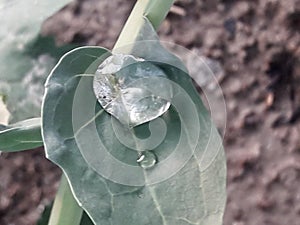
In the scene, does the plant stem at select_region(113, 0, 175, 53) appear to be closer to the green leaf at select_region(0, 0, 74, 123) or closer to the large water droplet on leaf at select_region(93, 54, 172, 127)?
the large water droplet on leaf at select_region(93, 54, 172, 127)

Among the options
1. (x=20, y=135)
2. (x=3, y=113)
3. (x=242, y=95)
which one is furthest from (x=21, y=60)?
(x=242, y=95)

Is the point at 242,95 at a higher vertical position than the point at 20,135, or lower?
lower

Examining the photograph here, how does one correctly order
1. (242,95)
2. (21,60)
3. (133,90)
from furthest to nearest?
1. (242,95)
2. (21,60)
3. (133,90)

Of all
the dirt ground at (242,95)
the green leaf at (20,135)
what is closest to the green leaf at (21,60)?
the green leaf at (20,135)

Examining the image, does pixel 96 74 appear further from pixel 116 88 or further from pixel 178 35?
pixel 178 35

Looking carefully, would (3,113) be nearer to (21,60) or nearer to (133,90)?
(21,60)

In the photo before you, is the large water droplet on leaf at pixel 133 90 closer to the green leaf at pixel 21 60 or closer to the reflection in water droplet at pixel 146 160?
the reflection in water droplet at pixel 146 160

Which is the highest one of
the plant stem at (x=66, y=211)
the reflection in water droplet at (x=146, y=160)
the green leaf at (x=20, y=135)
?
the green leaf at (x=20, y=135)
